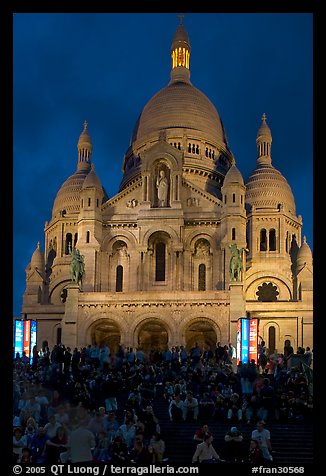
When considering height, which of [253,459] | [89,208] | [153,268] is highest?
[89,208]

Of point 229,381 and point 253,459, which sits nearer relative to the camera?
point 253,459

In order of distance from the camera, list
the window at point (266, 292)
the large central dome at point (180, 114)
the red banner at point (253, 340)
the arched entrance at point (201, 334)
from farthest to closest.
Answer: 1. the large central dome at point (180, 114)
2. the window at point (266, 292)
3. the arched entrance at point (201, 334)
4. the red banner at point (253, 340)

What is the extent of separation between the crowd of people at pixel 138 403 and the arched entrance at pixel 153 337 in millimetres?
12278

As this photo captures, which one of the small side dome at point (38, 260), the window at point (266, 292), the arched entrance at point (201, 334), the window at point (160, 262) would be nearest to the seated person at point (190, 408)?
the arched entrance at point (201, 334)

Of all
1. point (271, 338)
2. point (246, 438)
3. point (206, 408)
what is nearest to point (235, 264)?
point (271, 338)

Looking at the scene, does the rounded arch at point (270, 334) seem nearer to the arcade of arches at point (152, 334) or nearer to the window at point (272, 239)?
the arcade of arches at point (152, 334)

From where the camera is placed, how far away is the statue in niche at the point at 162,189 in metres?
62.8

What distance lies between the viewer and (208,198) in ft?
207

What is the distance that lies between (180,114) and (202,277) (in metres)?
20.3

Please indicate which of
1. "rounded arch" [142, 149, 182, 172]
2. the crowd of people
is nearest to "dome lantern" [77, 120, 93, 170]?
"rounded arch" [142, 149, 182, 172]

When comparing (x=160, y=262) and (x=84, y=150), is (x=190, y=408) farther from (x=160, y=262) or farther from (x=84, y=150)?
(x=84, y=150)

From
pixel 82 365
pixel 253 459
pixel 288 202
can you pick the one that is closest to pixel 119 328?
pixel 82 365

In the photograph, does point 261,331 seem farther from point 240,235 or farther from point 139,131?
point 139,131
